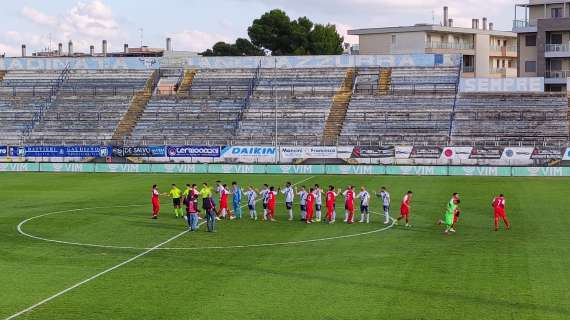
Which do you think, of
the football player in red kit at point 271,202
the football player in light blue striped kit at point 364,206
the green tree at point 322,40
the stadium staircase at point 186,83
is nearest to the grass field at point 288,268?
the football player in red kit at point 271,202

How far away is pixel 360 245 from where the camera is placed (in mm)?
32969

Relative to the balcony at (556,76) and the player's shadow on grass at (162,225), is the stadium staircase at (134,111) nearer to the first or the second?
the balcony at (556,76)

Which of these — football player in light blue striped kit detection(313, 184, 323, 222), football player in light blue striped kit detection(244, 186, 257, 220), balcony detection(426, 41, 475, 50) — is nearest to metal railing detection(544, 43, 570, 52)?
balcony detection(426, 41, 475, 50)

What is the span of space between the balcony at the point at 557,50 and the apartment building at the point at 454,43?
22661mm

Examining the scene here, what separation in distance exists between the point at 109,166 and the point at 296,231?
3944 centimetres

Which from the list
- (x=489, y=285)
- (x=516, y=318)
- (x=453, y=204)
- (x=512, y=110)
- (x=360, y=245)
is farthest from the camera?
(x=512, y=110)

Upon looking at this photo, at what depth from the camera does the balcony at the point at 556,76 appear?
294ft

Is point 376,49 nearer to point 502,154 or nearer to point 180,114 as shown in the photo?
point 180,114

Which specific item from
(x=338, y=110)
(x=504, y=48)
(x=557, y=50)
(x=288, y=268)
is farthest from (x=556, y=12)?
(x=288, y=268)

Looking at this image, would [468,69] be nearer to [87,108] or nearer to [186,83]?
[186,83]

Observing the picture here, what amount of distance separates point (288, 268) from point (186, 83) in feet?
229

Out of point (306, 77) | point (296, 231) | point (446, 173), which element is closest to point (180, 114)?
point (306, 77)

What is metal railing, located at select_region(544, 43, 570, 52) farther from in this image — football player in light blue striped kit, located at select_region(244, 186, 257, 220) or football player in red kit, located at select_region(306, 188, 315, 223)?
football player in red kit, located at select_region(306, 188, 315, 223)

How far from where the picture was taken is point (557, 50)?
92.2 meters
